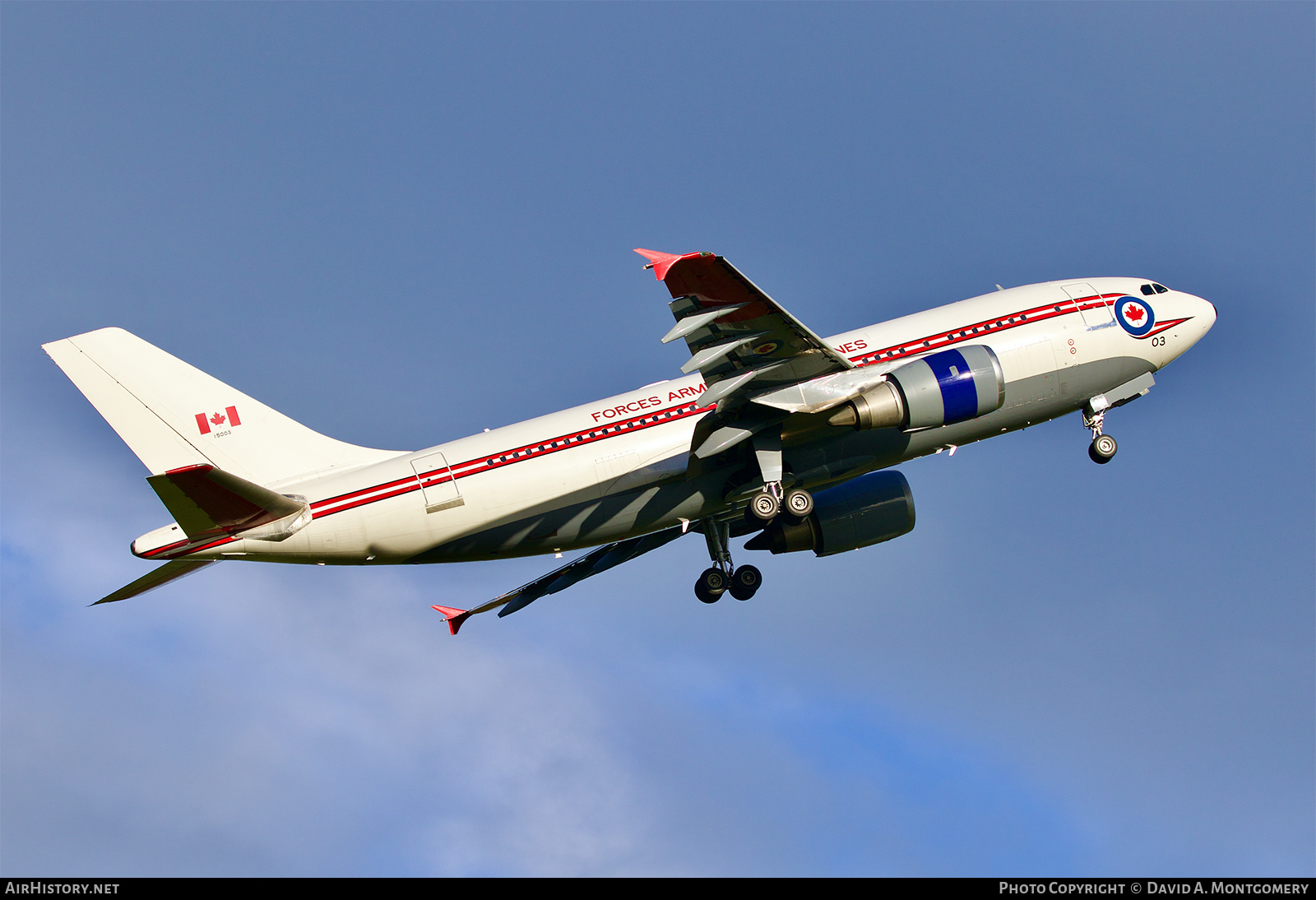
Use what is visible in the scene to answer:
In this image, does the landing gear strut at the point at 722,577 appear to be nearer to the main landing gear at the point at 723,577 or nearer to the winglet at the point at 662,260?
the main landing gear at the point at 723,577

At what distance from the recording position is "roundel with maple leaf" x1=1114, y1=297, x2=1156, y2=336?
105 ft

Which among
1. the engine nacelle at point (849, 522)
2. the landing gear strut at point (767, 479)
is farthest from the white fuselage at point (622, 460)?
the engine nacelle at point (849, 522)

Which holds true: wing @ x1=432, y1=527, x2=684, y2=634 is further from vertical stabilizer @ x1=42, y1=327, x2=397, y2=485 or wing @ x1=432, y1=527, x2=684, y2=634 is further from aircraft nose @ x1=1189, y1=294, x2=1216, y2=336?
aircraft nose @ x1=1189, y1=294, x2=1216, y2=336

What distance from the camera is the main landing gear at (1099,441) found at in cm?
3177

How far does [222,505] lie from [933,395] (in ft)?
51.1

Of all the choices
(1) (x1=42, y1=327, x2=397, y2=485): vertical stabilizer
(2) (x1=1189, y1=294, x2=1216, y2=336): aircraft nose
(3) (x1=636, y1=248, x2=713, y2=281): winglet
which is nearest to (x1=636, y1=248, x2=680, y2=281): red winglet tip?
(3) (x1=636, y1=248, x2=713, y2=281): winglet

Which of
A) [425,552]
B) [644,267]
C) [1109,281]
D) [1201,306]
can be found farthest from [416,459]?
[1201,306]

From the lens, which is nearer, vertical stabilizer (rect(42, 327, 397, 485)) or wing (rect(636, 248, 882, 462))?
wing (rect(636, 248, 882, 462))

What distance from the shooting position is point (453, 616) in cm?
3306

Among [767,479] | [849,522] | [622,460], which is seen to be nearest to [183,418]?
[622,460]

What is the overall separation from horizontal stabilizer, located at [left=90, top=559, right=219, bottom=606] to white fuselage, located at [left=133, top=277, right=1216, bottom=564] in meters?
1.26

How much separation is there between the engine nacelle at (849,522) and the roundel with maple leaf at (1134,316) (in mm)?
7198

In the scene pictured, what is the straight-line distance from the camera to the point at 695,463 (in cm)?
2911
